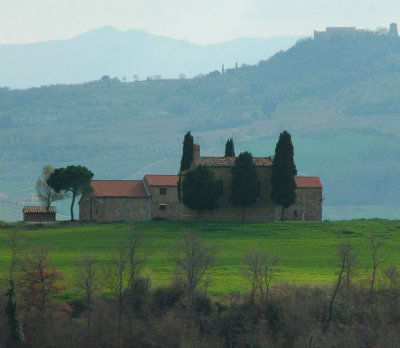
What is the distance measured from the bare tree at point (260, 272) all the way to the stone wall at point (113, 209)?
38927 millimetres

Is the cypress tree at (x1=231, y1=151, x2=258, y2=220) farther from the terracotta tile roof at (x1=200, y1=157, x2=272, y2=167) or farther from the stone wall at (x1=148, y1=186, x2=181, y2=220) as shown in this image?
the stone wall at (x1=148, y1=186, x2=181, y2=220)

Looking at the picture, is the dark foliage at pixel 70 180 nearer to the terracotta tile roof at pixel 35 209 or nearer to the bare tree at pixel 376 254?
the terracotta tile roof at pixel 35 209

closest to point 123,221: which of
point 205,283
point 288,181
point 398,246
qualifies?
point 288,181

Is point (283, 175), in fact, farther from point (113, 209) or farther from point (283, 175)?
point (113, 209)

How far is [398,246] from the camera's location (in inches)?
3853

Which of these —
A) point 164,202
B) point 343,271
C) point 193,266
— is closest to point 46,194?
point 164,202

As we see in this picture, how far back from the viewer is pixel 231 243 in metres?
98.2

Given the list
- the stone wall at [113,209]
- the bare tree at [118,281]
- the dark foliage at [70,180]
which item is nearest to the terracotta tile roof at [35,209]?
the stone wall at [113,209]

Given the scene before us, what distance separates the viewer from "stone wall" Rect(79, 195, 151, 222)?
4683 inches

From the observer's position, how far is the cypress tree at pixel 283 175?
113 m

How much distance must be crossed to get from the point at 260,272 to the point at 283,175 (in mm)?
38061

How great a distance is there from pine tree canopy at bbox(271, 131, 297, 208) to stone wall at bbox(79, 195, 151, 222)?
15388mm

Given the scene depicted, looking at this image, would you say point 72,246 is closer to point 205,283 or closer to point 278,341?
point 205,283

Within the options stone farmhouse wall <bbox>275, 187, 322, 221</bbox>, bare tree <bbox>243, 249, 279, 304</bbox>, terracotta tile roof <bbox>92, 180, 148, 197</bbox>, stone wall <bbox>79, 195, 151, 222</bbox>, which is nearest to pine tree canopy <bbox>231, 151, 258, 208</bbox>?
stone farmhouse wall <bbox>275, 187, 322, 221</bbox>
